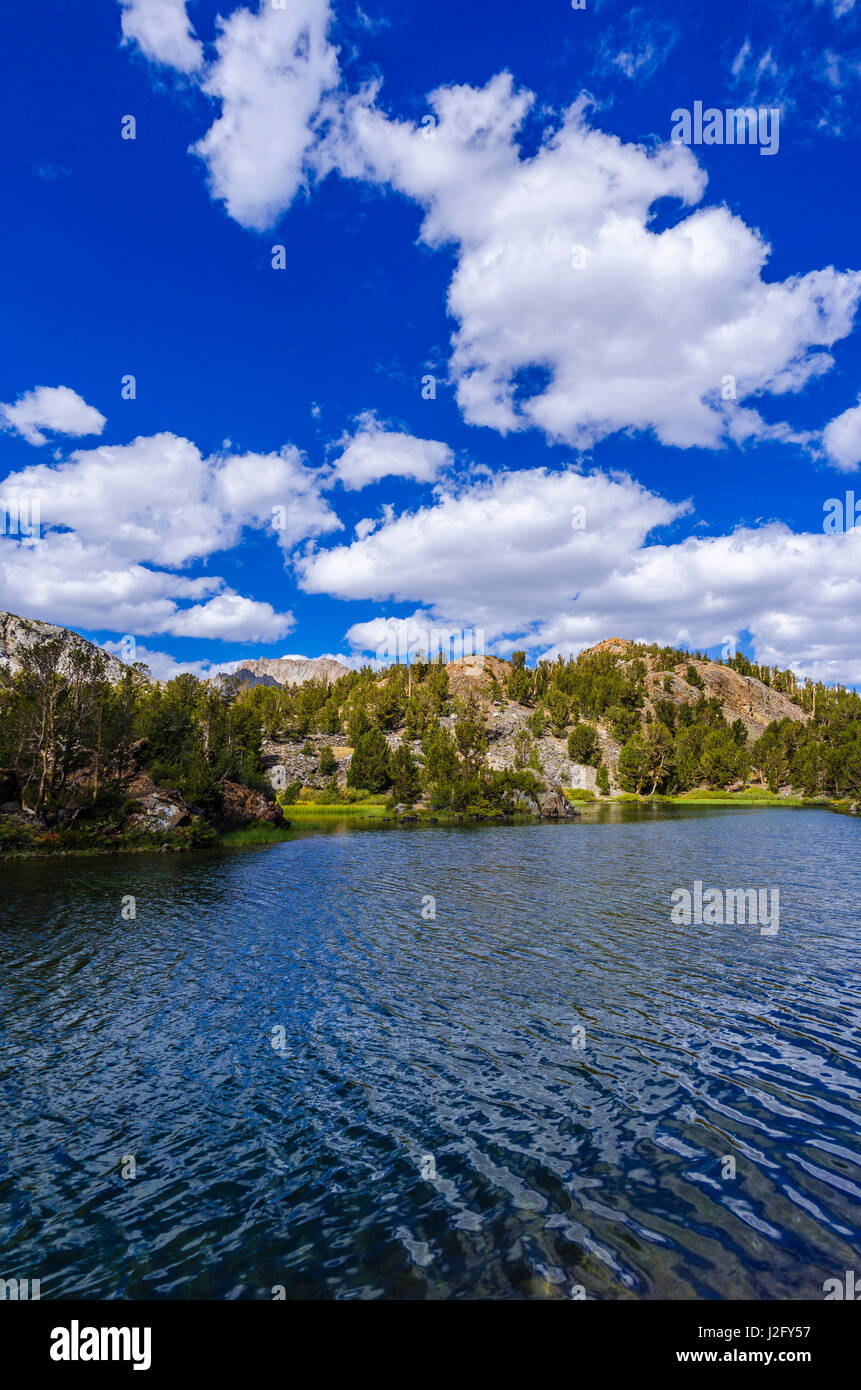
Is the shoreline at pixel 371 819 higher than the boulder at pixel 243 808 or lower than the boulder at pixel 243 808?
lower

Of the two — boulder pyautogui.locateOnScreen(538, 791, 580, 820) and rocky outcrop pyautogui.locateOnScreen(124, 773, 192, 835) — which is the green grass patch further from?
boulder pyautogui.locateOnScreen(538, 791, 580, 820)

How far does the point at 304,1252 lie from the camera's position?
10.2 m

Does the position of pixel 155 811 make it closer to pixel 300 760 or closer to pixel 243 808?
pixel 243 808

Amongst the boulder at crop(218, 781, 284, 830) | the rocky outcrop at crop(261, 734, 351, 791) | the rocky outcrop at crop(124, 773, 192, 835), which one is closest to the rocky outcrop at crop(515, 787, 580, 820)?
the boulder at crop(218, 781, 284, 830)

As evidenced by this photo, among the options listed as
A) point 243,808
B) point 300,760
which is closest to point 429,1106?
point 243,808

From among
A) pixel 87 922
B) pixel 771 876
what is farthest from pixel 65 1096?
pixel 771 876

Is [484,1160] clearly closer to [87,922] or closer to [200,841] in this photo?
[87,922]
